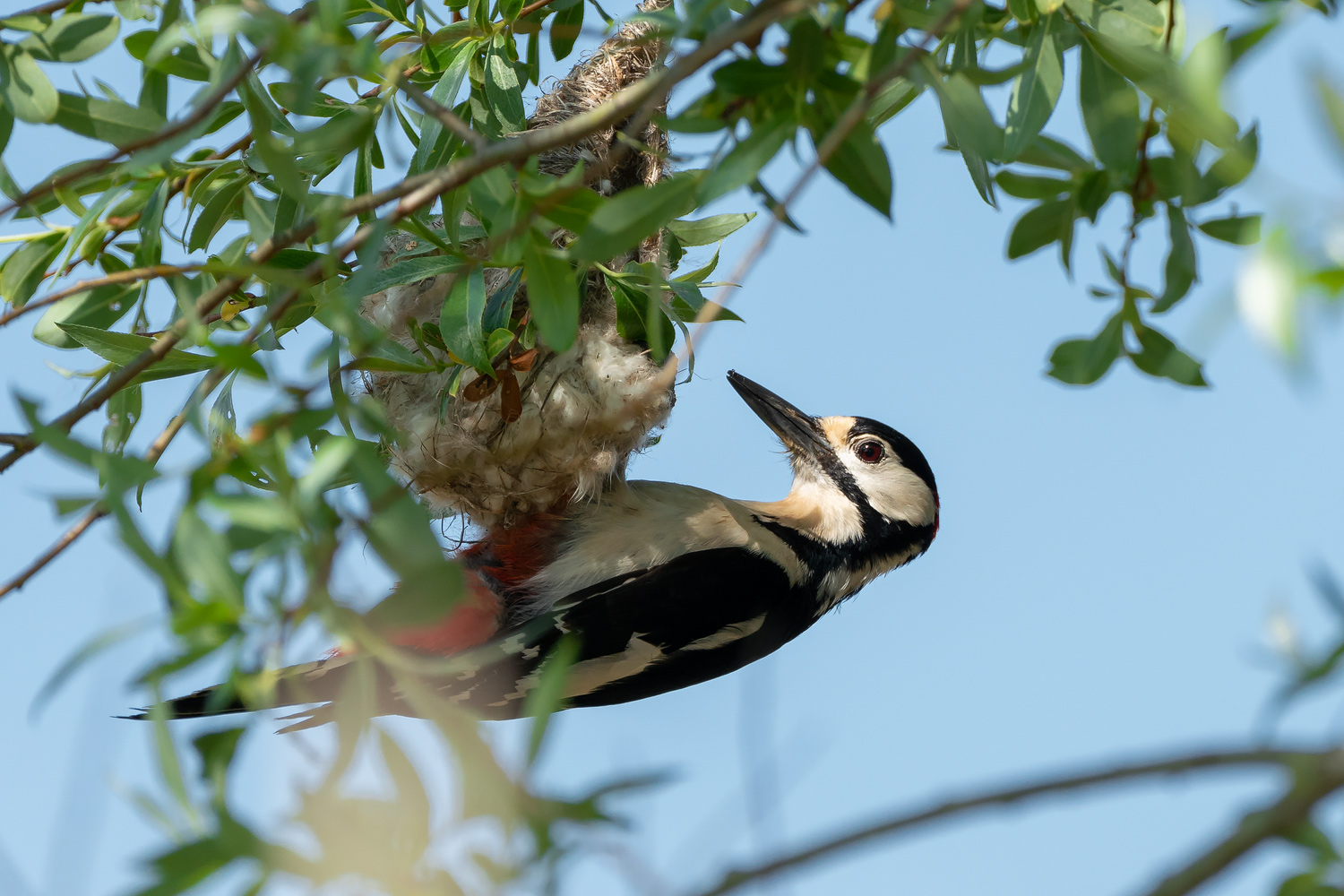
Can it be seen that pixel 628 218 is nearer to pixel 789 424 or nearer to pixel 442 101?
pixel 442 101

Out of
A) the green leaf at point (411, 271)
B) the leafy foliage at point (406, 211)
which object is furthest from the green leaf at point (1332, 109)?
the green leaf at point (411, 271)

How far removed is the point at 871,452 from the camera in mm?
2857

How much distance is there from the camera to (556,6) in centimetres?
182

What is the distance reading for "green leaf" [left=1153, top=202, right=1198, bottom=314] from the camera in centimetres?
147

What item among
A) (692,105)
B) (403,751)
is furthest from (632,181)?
(403,751)

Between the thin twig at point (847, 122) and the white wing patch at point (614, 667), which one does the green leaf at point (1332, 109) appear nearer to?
the thin twig at point (847, 122)

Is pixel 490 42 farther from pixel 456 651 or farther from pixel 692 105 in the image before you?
pixel 456 651

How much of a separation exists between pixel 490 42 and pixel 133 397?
0.79 metres

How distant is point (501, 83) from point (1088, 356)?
93cm

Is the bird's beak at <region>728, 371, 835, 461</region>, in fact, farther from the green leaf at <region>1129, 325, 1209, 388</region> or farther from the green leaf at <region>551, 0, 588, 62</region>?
the green leaf at <region>1129, 325, 1209, 388</region>

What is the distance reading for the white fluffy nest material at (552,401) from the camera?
7.06 feet

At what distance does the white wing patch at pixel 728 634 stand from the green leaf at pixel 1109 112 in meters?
1.33

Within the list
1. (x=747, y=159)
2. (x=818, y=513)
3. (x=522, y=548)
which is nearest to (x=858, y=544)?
(x=818, y=513)

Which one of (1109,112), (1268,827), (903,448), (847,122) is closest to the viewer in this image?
(1268,827)
